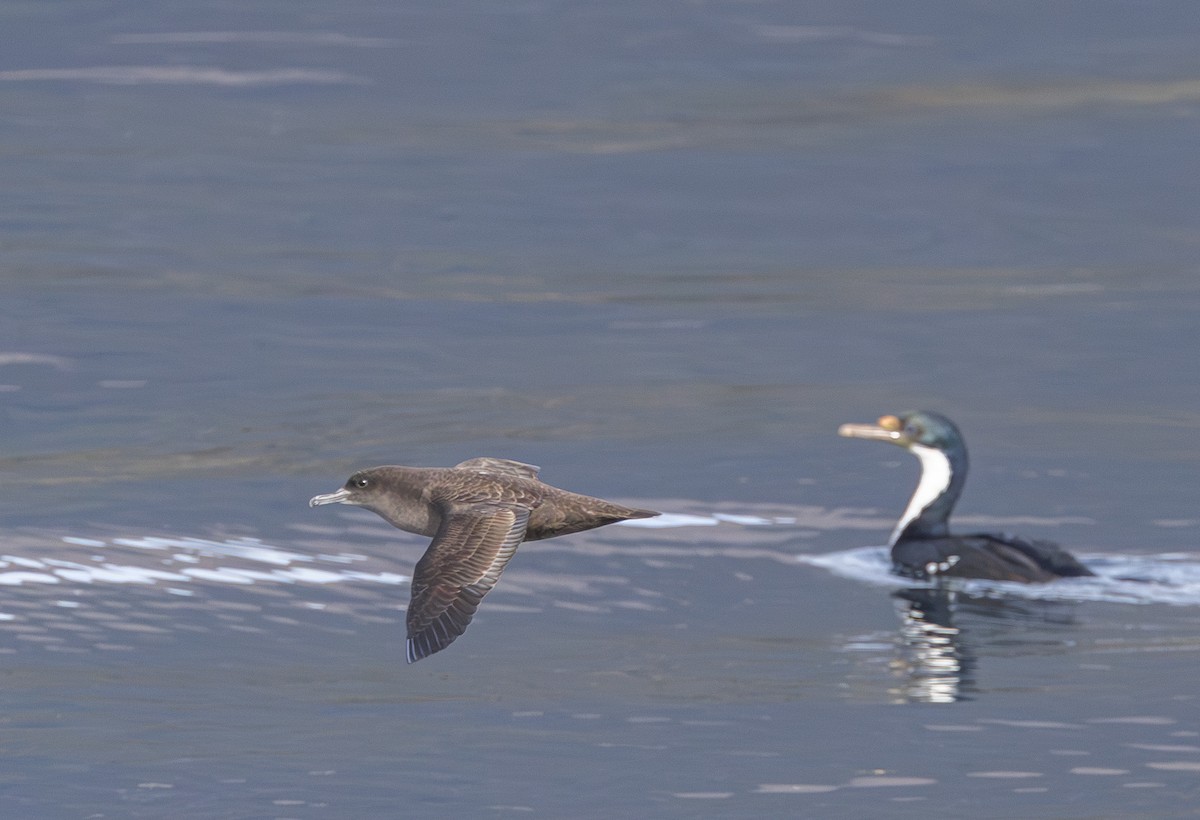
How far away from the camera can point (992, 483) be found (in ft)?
40.2

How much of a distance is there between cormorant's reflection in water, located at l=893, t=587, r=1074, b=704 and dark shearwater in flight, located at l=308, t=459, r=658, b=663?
2014 millimetres

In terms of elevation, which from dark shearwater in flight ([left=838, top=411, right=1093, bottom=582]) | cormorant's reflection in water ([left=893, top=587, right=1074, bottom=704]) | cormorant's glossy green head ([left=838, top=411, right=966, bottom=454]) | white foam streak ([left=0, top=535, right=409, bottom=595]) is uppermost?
cormorant's glossy green head ([left=838, top=411, right=966, bottom=454])

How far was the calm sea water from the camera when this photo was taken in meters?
8.20

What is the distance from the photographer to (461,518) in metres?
6.71

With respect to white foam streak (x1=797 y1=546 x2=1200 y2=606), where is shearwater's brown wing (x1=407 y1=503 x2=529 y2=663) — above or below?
above

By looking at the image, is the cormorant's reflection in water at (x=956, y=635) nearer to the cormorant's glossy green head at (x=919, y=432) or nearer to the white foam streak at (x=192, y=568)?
the cormorant's glossy green head at (x=919, y=432)

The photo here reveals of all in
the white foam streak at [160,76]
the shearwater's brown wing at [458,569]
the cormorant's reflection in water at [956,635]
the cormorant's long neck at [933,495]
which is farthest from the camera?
the white foam streak at [160,76]

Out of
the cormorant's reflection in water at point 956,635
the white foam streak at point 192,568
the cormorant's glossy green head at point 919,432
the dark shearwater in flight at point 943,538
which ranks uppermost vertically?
the cormorant's glossy green head at point 919,432

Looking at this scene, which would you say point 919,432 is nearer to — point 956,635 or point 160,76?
point 956,635

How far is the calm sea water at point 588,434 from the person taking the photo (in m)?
8.20

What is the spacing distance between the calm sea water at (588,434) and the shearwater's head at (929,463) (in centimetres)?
30

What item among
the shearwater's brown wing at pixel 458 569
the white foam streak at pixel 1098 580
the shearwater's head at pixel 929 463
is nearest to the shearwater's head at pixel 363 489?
the shearwater's brown wing at pixel 458 569

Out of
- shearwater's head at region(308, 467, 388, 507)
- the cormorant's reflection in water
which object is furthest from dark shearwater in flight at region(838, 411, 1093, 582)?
shearwater's head at region(308, 467, 388, 507)

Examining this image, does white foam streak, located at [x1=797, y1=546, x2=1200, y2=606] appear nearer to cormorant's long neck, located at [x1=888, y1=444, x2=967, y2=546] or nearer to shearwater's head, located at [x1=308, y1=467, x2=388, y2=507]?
cormorant's long neck, located at [x1=888, y1=444, x2=967, y2=546]
